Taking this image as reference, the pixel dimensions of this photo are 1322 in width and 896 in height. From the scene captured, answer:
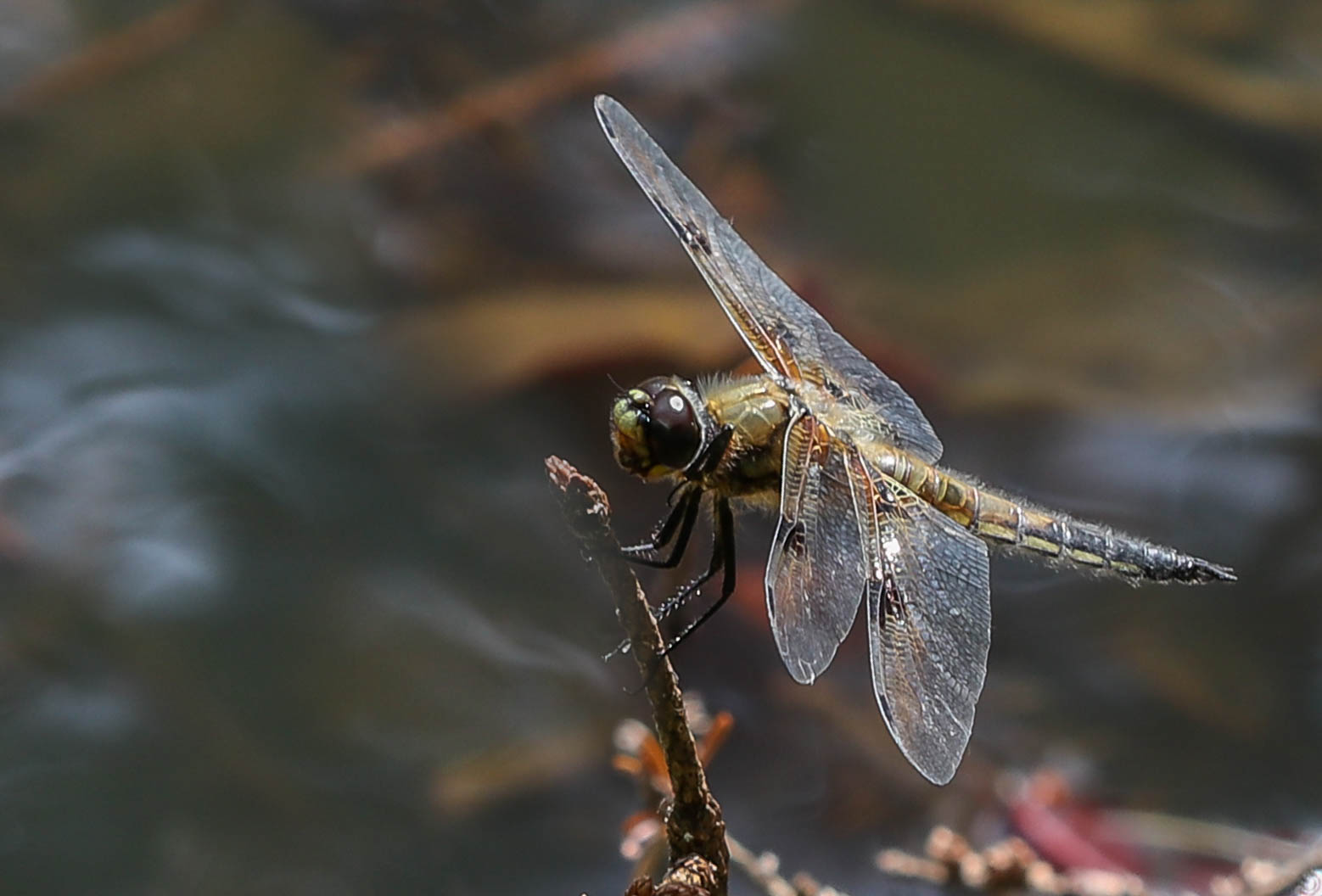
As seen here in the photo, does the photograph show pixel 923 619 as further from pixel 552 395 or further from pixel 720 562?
pixel 552 395

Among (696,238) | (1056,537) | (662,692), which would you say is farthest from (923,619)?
(662,692)

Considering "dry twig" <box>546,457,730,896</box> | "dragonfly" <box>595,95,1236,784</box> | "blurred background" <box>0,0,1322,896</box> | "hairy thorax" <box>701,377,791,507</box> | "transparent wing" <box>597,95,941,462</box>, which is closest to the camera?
"dry twig" <box>546,457,730,896</box>

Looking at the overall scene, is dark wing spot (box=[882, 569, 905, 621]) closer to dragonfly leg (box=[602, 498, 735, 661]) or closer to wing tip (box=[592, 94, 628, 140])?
dragonfly leg (box=[602, 498, 735, 661])

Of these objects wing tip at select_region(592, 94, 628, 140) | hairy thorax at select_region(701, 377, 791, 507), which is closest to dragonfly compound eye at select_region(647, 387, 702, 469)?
hairy thorax at select_region(701, 377, 791, 507)

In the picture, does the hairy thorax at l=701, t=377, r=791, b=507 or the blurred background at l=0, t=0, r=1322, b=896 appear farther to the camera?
the blurred background at l=0, t=0, r=1322, b=896

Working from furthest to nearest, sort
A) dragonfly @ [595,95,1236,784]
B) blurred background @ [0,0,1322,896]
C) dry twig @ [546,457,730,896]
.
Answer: blurred background @ [0,0,1322,896] → dragonfly @ [595,95,1236,784] → dry twig @ [546,457,730,896]

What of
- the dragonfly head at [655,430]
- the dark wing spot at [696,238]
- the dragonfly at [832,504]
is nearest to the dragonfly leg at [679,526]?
the dragonfly at [832,504]
